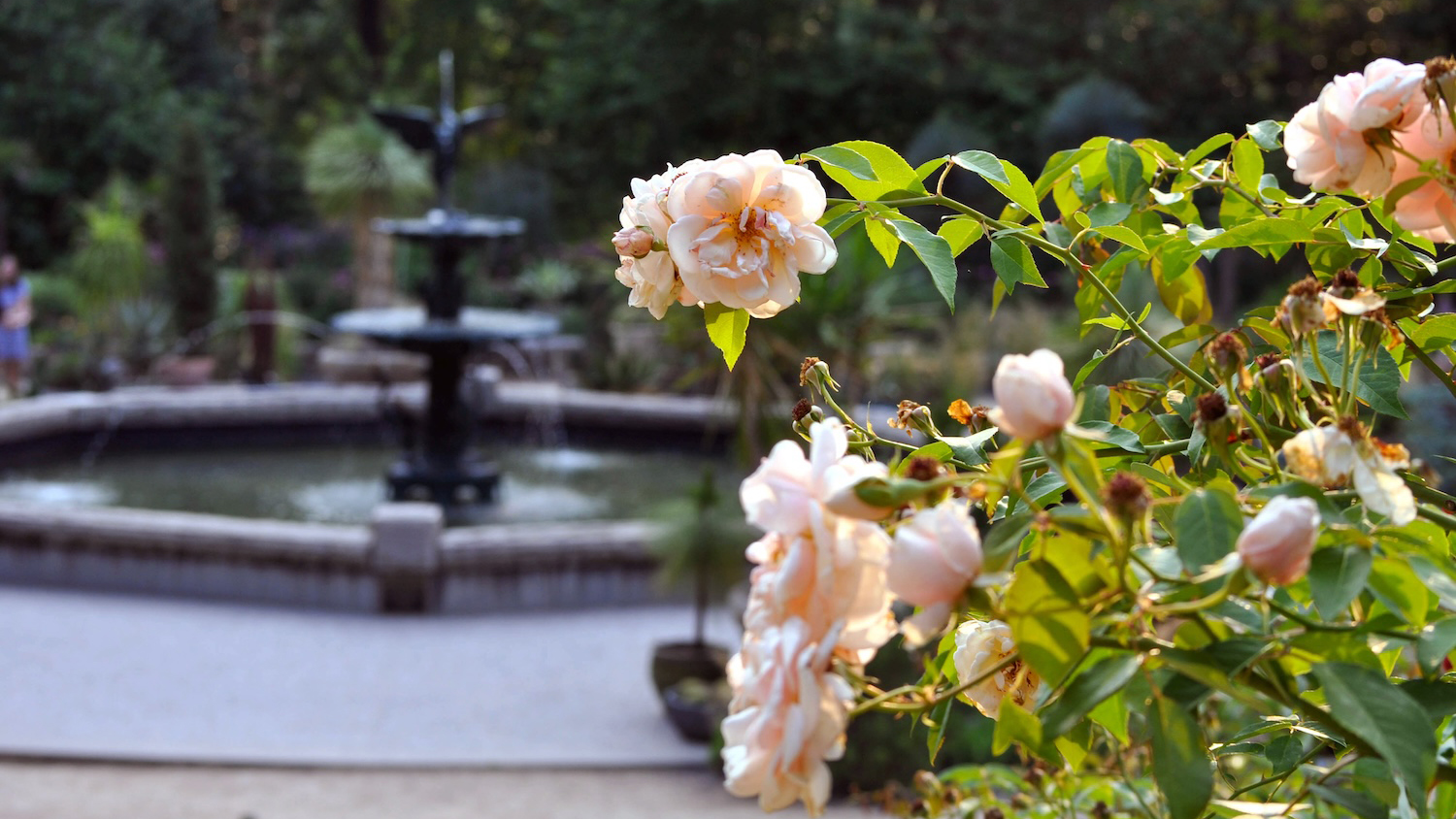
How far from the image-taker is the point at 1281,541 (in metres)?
0.56

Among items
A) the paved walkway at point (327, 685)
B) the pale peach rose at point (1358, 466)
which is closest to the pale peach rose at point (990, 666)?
the pale peach rose at point (1358, 466)

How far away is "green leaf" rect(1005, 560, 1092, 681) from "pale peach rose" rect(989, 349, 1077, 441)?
0.19 feet

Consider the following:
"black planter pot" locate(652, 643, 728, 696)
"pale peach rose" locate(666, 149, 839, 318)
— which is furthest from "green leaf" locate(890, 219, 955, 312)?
"black planter pot" locate(652, 643, 728, 696)

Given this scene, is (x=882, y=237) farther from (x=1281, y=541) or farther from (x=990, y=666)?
(x=1281, y=541)

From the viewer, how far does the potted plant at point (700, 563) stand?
16.0 ft

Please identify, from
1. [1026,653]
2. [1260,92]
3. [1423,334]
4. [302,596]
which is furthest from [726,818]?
[1260,92]

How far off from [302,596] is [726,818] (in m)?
2.68

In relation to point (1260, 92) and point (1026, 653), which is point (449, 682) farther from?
point (1260, 92)

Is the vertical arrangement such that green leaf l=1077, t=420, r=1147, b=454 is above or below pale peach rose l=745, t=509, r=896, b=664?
below

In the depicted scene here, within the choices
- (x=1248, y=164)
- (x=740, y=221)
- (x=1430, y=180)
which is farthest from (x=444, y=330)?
(x=1430, y=180)

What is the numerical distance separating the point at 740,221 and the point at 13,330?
426 inches

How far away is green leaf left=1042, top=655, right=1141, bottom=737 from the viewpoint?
582 mm

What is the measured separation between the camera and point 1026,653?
60cm

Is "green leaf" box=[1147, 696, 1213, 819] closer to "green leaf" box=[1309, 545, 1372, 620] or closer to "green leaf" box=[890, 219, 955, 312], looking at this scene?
"green leaf" box=[1309, 545, 1372, 620]
